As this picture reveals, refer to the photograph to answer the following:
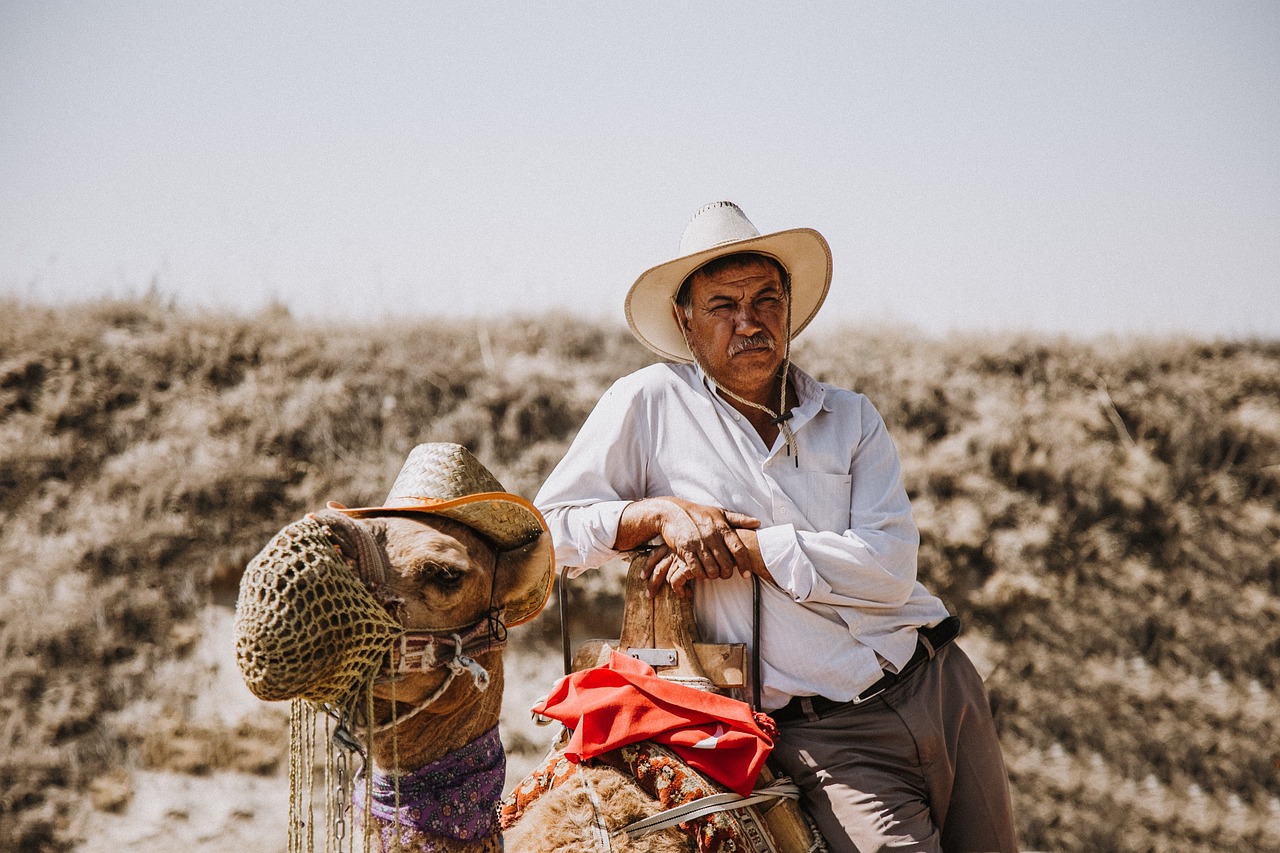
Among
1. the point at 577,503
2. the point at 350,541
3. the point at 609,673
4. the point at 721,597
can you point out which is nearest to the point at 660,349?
the point at 577,503

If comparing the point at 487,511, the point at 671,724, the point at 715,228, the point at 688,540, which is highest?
the point at 715,228

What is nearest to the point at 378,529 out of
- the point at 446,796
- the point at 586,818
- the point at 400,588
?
the point at 400,588

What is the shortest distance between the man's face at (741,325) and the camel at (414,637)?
4.12 ft

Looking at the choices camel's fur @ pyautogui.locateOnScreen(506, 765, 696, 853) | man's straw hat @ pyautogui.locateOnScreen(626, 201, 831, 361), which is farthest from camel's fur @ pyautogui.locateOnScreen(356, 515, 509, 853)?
man's straw hat @ pyautogui.locateOnScreen(626, 201, 831, 361)

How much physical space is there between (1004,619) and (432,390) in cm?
618

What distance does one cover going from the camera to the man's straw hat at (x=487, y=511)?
2.20 meters

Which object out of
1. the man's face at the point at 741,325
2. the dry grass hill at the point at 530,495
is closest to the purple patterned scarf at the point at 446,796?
the man's face at the point at 741,325

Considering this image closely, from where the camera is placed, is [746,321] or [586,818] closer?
[586,818]

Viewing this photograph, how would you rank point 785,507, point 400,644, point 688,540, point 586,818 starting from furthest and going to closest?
point 785,507 < point 688,540 < point 586,818 < point 400,644

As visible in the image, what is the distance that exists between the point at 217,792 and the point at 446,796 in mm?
6655

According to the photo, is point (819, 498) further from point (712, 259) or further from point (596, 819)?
point (596, 819)

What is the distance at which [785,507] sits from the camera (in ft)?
10.9

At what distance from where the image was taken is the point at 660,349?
3898 mm

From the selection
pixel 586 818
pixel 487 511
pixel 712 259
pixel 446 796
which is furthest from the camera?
pixel 712 259
